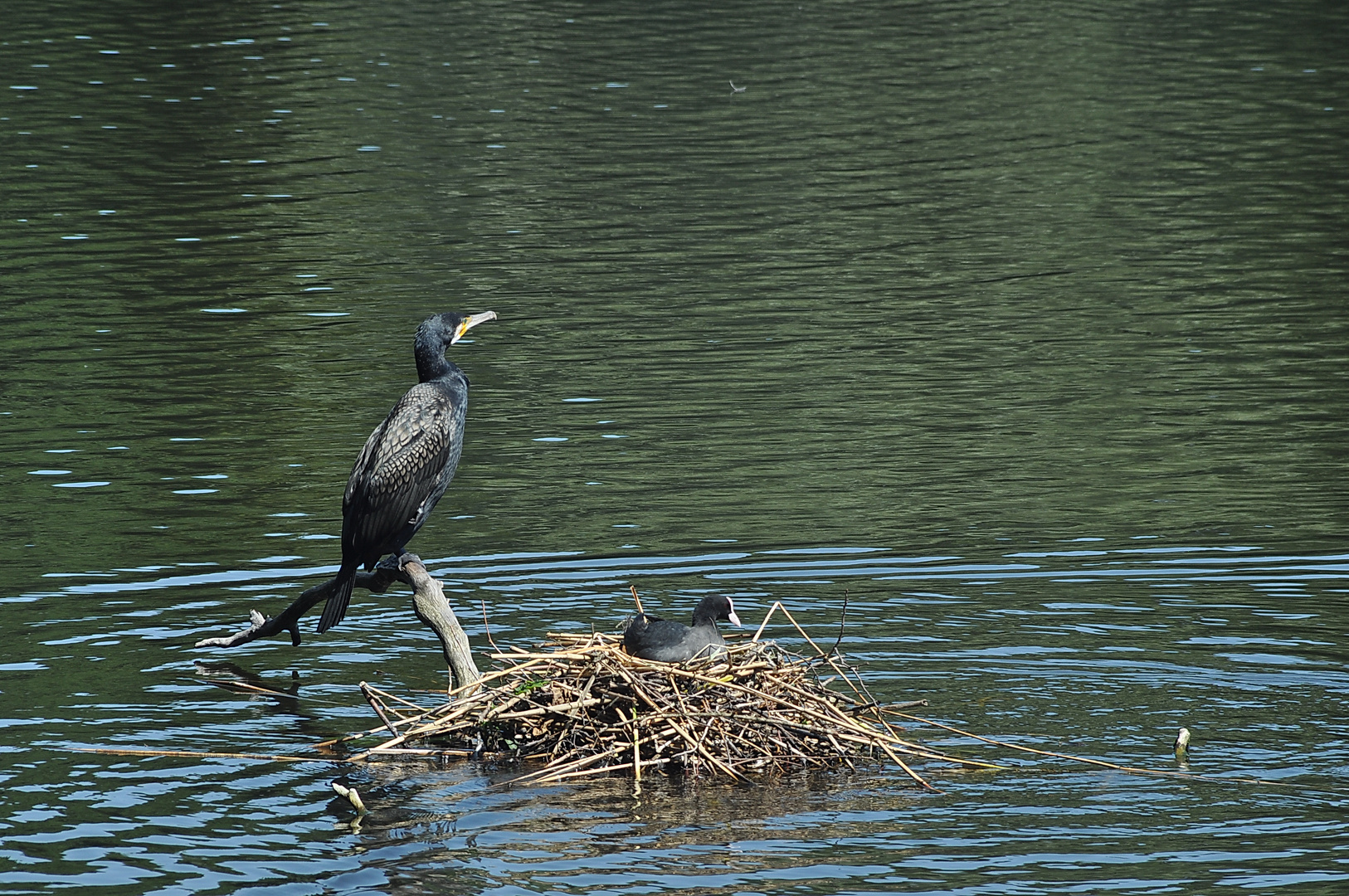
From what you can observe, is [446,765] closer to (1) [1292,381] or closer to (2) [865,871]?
(2) [865,871]

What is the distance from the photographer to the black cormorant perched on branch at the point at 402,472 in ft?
34.6

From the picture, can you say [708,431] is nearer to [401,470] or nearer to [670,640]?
[401,470]

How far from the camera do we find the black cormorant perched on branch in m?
10.6

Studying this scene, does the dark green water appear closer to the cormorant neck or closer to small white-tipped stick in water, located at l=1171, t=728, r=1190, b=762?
small white-tipped stick in water, located at l=1171, t=728, r=1190, b=762

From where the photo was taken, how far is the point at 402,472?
10.6m

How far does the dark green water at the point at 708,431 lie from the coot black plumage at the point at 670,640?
72cm

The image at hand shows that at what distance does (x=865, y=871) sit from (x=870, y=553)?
5.12 metres

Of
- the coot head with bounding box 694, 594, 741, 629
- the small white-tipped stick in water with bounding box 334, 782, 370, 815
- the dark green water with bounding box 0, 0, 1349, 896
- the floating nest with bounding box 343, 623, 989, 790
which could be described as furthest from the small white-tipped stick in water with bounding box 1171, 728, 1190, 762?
the small white-tipped stick in water with bounding box 334, 782, 370, 815

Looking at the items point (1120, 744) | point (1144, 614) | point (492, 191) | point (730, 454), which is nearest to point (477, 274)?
point (492, 191)

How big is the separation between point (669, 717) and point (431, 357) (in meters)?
2.83

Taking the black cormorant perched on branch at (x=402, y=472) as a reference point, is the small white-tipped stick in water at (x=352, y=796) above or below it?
below

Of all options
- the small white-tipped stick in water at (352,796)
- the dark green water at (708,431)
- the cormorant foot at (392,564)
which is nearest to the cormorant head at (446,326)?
the cormorant foot at (392,564)

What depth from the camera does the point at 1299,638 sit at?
1119 centimetres

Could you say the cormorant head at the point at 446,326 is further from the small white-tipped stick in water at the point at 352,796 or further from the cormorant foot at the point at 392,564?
the small white-tipped stick in water at the point at 352,796
